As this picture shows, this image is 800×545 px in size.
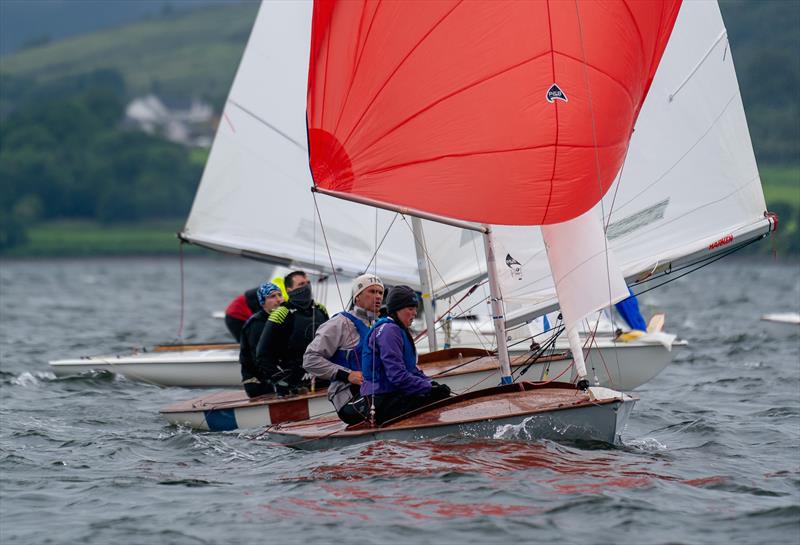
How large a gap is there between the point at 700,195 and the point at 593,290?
2640 mm

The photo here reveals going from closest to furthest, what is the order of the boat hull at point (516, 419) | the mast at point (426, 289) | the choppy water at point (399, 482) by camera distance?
the choppy water at point (399, 482) → the boat hull at point (516, 419) → the mast at point (426, 289)

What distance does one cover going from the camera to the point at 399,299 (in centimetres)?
917

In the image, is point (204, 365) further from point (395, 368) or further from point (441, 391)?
point (395, 368)

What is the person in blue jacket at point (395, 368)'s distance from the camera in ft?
A: 30.2

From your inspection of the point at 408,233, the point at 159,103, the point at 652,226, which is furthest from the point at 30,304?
the point at 159,103

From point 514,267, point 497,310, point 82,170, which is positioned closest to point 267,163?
point 514,267

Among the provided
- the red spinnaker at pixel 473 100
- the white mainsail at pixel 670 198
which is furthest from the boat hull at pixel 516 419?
the white mainsail at pixel 670 198

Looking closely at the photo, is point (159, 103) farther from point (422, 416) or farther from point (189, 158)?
point (422, 416)

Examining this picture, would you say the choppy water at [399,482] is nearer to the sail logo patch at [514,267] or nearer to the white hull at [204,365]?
the white hull at [204,365]

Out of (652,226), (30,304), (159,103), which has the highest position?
(159,103)

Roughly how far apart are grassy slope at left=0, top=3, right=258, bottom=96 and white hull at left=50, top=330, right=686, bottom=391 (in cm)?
13480

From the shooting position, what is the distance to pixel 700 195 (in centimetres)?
A: 1154

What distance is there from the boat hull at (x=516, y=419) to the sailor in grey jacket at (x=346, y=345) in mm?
539

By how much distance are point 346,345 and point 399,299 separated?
1.03 metres
